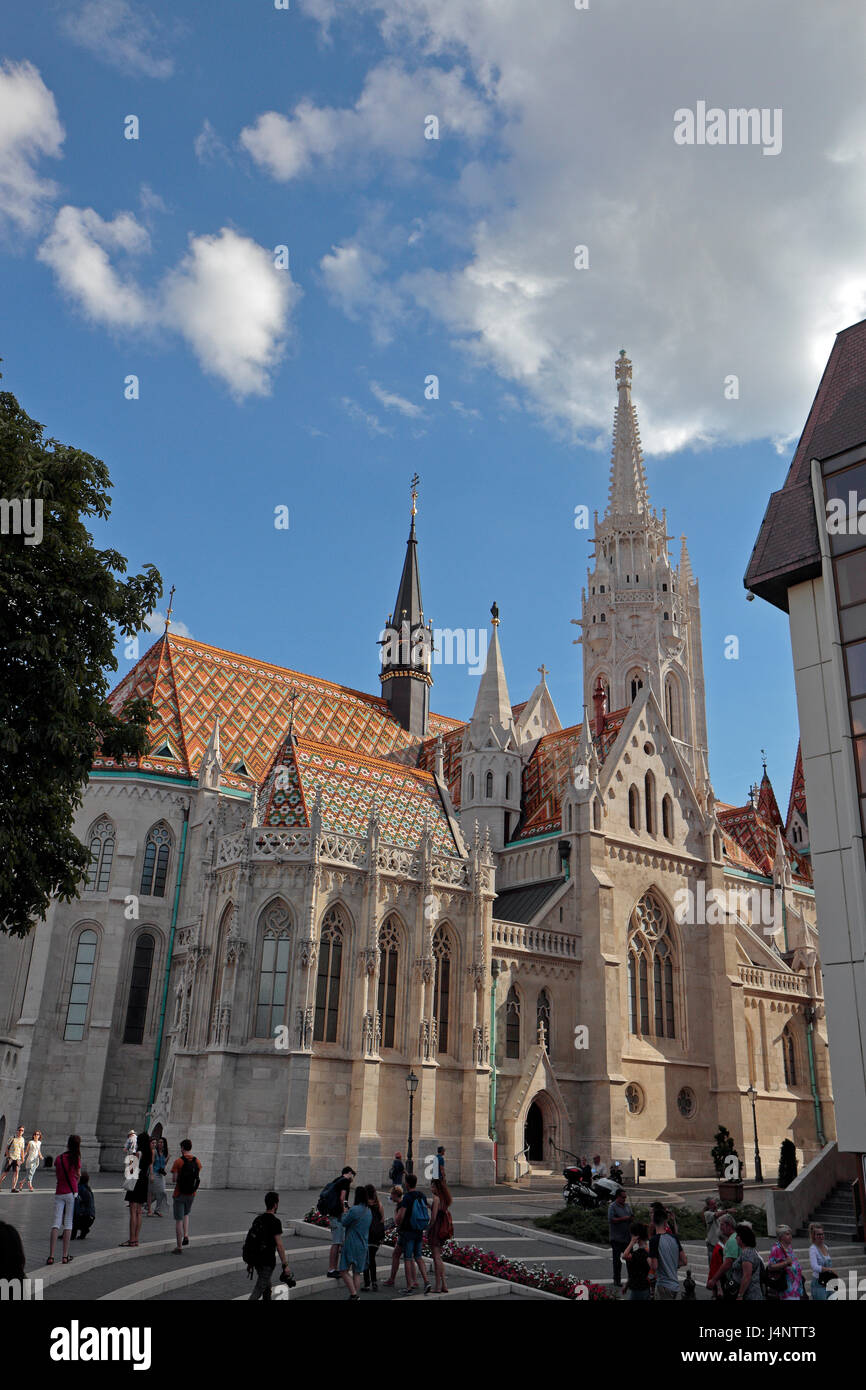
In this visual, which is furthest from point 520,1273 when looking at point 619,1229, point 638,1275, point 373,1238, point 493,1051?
point 493,1051

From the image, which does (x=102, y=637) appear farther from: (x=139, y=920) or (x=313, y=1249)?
(x=139, y=920)

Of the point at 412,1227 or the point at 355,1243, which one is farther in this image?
the point at 412,1227

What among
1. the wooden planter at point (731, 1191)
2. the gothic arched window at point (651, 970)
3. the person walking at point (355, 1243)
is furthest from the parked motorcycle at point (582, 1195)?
the gothic arched window at point (651, 970)

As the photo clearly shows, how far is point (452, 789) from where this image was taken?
4666 cm

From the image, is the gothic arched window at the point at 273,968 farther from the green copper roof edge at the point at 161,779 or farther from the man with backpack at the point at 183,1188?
the man with backpack at the point at 183,1188

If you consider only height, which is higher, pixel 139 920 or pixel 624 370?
pixel 624 370

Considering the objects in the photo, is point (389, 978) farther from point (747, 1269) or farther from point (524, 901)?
point (747, 1269)

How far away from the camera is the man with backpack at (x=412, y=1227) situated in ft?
44.9

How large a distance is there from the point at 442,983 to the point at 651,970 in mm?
11072

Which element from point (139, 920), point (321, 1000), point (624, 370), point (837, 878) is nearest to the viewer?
point (837, 878)

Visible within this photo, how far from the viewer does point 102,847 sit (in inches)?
1474

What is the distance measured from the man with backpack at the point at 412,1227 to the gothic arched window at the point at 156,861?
2491cm
